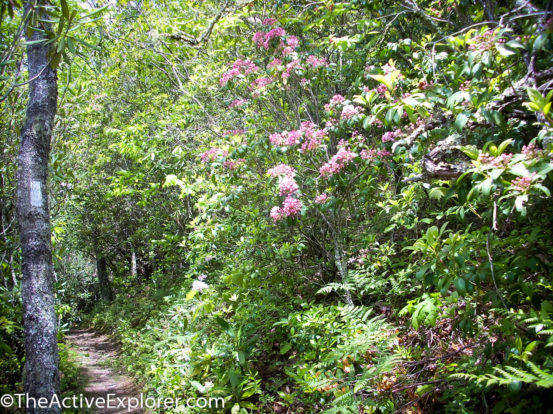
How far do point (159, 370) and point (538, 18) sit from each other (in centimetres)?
531

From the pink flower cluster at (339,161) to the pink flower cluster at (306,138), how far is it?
0.33m

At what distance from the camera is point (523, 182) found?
1.76 m

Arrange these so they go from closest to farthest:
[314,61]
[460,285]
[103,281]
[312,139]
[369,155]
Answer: [460,285]
[369,155]
[312,139]
[314,61]
[103,281]

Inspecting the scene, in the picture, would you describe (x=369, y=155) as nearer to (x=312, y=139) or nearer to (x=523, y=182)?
(x=312, y=139)

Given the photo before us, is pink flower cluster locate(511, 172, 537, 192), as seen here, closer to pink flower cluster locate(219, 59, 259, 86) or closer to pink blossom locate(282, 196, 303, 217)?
pink blossom locate(282, 196, 303, 217)

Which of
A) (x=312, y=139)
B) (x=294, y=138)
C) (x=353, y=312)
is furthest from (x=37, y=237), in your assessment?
(x=353, y=312)

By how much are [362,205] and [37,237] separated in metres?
3.49

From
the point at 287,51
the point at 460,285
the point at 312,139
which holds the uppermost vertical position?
the point at 287,51

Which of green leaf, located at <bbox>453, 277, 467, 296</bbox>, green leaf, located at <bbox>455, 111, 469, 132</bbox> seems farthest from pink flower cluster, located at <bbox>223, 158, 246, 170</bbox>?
green leaf, located at <bbox>453, 277, 467, 296</bbox>

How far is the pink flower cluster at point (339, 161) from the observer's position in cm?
333

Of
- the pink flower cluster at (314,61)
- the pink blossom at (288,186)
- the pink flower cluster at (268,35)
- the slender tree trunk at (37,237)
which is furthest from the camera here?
the pink flower cluster at (268,35)

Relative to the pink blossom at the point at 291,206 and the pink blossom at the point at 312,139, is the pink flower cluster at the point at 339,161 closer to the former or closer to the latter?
the pink blossom at the point at 312,139

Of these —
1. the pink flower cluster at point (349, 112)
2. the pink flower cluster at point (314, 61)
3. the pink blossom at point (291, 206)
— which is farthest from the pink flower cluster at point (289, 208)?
the pink flower cluster at point (314, 61)

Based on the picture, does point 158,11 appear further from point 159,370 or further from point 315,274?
point 159,370
